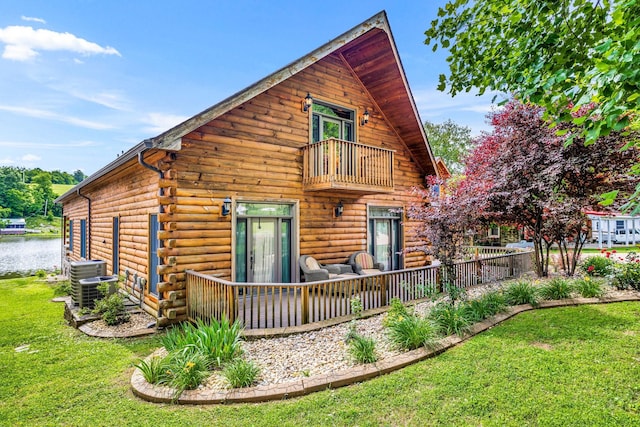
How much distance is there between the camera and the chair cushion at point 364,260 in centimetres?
920

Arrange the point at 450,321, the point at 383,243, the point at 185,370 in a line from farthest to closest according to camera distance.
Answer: the point at 383,243 → the point at 450,321 → the point at 185,370

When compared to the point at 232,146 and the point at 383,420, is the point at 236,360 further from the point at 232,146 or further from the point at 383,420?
the point at 232,146

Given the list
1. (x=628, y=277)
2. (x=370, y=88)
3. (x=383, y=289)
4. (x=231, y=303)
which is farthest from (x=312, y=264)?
(x=628, y=277)

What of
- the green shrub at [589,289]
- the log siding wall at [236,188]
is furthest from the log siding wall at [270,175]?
the green shrub at [589,289]

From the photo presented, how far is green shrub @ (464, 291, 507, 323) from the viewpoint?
554 centimetres

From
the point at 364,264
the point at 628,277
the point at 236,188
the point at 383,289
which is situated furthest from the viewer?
the point at 364,264

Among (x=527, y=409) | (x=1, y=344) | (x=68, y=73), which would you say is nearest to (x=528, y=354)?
→ (x=527, y=409)

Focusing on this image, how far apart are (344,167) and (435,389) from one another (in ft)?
18.2

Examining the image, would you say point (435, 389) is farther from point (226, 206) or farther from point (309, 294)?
point (226, 206)

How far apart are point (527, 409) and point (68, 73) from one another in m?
30.1

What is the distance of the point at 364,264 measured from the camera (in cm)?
928

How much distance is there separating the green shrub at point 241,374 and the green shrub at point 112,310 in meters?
3.89

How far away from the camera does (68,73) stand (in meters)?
23.1

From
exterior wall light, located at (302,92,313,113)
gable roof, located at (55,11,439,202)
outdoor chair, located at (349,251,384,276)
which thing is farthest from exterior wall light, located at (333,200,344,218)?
gable roof, located at (55,11,439,202)
